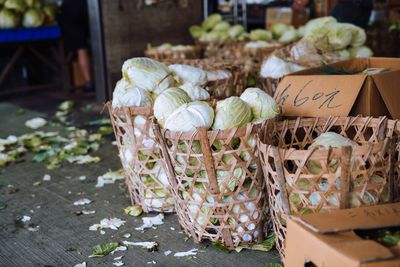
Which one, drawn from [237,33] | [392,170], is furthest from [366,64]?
[237,33]

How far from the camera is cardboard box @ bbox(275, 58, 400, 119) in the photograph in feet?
9.54

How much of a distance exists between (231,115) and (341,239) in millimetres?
1063

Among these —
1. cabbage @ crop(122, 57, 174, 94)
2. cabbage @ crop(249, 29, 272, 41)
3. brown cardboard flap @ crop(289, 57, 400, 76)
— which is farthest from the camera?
cabbage @ crop(249, 29, 272, 41)

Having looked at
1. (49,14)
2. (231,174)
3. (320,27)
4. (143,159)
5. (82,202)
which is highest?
(49,14)

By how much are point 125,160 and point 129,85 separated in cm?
51

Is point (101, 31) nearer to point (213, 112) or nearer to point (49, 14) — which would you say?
point (49, 14)

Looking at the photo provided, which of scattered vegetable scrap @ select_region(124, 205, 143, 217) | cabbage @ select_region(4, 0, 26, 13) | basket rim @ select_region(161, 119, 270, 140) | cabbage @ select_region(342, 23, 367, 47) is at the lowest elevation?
scattered vegetable scrap @ select_region(124, 205, 143, 217)

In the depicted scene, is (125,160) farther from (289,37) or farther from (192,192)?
(289,37)

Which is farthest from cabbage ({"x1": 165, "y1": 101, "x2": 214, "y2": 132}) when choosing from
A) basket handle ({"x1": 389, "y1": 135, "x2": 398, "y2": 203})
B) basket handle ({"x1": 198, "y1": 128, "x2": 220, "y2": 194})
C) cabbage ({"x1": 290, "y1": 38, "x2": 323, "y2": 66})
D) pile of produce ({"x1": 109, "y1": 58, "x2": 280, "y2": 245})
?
cabbage ({"x1": 290, "y1": 38, "x2": 323, "y2": 66})

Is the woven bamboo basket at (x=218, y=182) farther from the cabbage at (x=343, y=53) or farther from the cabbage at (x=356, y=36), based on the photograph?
the cabbage at (x=356, y=36)

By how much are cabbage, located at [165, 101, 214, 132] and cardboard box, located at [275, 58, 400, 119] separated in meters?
0.62

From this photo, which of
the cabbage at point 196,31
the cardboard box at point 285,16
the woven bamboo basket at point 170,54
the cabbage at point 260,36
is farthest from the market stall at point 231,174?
the cardboard box at point 285,16

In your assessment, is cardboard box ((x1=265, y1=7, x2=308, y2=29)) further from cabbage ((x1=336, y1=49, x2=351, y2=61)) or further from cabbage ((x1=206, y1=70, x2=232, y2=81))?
cabbage ((x1=206, y1=70, x2=232, y2=81))

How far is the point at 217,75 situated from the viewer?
13.1 ft
